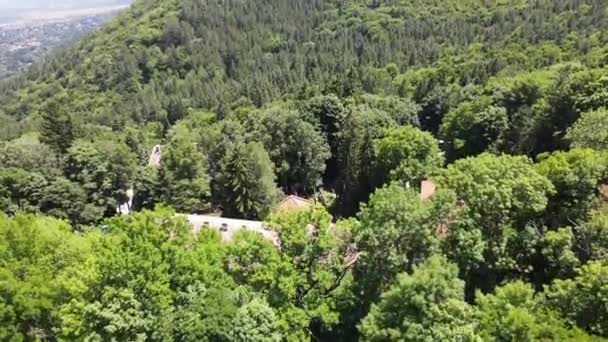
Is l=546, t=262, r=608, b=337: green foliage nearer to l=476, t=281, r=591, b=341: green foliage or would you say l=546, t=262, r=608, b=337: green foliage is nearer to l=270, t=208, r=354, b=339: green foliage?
l=476, t=281, r=591, b=341: green foliage

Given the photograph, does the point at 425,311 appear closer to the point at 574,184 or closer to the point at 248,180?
the point at 574,184

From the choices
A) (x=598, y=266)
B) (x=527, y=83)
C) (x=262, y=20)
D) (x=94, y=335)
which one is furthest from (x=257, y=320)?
(x=262, y=20)

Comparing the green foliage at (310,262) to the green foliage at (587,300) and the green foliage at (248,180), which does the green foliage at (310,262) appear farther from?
the green foliage at (248,180)

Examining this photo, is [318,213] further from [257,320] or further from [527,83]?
[527,83]

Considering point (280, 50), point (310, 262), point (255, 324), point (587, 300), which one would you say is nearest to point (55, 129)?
point (310, 262)

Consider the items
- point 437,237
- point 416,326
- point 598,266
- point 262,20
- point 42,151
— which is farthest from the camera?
point 262,20
